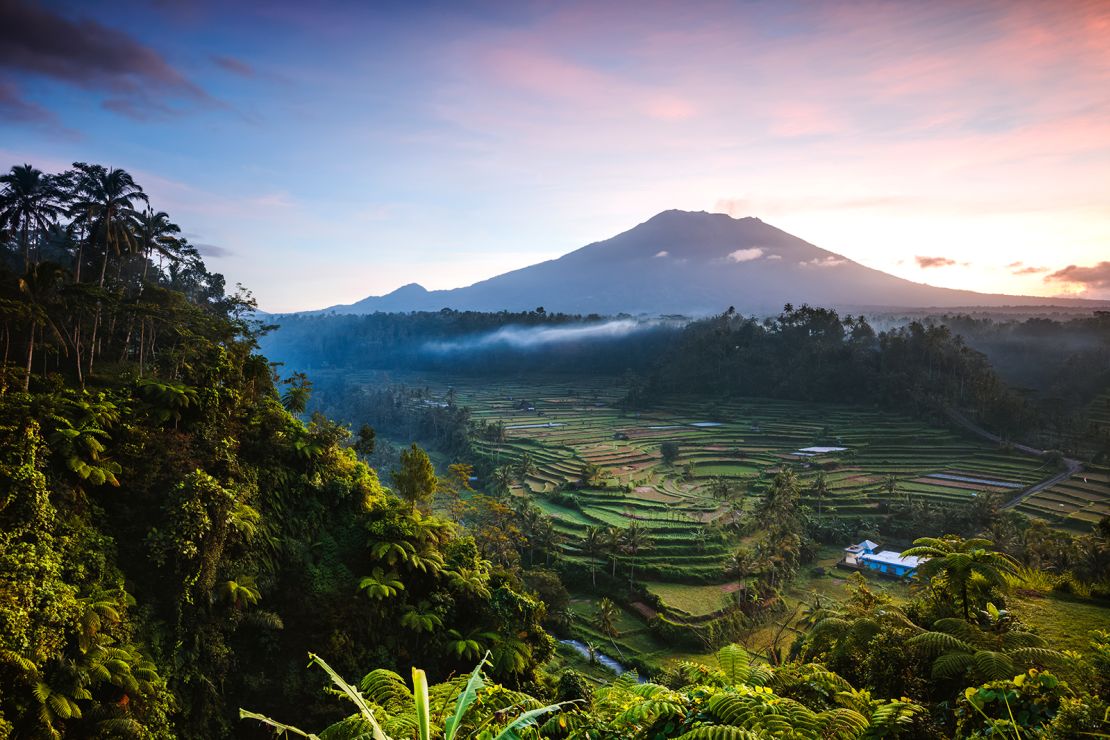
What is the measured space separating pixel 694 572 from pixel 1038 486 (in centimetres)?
3187

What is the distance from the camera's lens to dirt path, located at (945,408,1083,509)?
39.4m

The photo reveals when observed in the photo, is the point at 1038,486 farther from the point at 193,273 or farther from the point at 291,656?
the point at 193,273

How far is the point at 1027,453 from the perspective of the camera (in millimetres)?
49250

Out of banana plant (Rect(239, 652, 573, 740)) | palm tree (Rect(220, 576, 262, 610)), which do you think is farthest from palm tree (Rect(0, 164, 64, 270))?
banana plant (Rect(239, 652, 573, 740))

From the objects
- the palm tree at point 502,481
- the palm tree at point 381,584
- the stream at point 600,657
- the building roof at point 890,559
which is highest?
the palm tree at point 381,584

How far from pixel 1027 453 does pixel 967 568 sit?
56789 mm

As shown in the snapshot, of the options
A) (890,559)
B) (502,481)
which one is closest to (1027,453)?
(890,559)

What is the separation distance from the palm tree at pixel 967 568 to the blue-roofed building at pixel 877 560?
26.3 metres

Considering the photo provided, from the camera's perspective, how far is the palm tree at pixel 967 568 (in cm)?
718

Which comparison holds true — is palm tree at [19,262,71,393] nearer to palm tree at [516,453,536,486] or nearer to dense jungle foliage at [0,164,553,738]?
dense jungle foliage at [0,164,553,738]

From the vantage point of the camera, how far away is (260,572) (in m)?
12.2

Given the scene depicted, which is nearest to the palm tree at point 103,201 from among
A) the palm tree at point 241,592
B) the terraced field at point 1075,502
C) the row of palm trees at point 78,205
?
the row of palm trees at point 78,205

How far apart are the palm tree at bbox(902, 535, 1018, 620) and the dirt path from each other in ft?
127

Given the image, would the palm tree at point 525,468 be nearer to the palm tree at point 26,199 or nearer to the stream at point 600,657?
the stream at point 600,657
